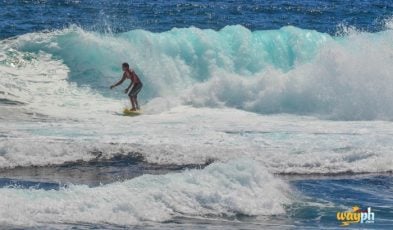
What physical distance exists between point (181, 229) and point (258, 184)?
2063 millimetres

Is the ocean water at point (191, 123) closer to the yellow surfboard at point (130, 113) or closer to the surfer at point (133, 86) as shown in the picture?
the yellow surfboard at point (130, 113)

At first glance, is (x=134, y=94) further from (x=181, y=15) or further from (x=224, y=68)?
(x=181, y=15)

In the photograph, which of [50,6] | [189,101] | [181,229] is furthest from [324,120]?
[50,6]

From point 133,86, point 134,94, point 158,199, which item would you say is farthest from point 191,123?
point 158,199

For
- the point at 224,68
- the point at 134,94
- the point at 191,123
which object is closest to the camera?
the point at 191,123

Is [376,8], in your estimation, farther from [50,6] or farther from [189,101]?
[189,101]

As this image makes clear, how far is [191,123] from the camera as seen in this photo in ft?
62.9

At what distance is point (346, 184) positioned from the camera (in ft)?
45.4

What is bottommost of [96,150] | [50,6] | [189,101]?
[96,150]

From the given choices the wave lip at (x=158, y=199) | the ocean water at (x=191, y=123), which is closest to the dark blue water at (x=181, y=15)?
the ocean water at (x=191, y=123)

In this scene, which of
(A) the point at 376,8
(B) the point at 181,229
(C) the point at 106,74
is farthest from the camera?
(A) the point at 376,8

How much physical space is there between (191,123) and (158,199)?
306 inches

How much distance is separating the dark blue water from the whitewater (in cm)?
354

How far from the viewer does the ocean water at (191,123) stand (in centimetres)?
1143
